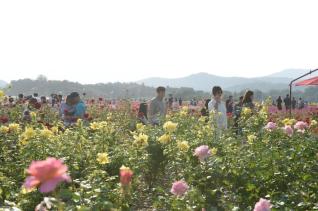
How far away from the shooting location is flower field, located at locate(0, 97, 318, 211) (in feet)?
11.6

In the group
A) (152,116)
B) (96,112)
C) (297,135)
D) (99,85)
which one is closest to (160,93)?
(152,116)

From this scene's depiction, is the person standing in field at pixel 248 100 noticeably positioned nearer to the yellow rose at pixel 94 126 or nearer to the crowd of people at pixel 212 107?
the crowd of people at pixel 212 107

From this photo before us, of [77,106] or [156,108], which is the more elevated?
[77,106]

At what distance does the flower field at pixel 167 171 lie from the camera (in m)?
3.54

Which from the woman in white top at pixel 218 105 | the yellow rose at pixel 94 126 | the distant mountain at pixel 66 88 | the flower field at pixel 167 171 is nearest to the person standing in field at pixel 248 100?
the woman in white top at pixel 218 105

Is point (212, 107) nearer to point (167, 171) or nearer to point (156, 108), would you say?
point (156, 108)

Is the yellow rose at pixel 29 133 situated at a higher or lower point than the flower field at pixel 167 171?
higher

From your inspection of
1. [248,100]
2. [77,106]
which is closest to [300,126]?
[248,100]

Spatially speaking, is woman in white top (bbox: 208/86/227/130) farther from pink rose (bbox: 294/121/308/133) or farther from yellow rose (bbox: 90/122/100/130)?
yellow rose (bbox: 90/122/100/130)

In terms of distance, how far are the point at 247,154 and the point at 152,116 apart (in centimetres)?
371

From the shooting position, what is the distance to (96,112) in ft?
50.8

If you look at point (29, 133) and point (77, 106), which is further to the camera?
point (77, 106)

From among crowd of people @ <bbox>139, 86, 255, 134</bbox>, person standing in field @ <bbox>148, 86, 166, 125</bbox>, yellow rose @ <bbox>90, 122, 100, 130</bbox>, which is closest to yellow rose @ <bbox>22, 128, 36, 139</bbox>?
yellow rose @ <bbox>90, 122, 100, 130</bbox>

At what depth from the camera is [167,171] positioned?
7.04m
